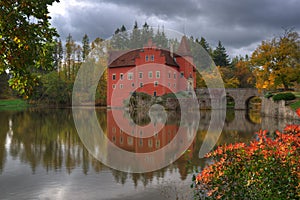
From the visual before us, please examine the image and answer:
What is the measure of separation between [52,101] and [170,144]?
52.7 meters

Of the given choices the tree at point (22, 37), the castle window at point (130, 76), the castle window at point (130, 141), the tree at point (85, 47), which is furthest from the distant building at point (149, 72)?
the tree at point (22, 37)

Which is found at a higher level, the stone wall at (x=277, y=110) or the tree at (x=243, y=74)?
the tree at (x=243, y=74)

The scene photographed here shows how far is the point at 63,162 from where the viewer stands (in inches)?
477

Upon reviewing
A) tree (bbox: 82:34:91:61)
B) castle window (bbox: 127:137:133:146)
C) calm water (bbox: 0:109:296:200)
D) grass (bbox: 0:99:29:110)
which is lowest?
calm water (bbox: 0:109:296:200)

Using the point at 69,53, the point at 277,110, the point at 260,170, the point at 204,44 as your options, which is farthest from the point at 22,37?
the point at 204,44

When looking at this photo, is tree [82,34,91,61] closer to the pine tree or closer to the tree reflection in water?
the pine tree

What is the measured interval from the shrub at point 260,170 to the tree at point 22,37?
12.9 feet

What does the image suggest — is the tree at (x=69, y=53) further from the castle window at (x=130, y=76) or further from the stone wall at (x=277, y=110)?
the stone wall at (x=277, y=110)

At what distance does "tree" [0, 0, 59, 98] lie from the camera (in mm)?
4875

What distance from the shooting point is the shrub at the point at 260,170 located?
452 centimetres

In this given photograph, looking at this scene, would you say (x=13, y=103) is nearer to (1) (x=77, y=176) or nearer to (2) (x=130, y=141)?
(2) (x=130, y=141)

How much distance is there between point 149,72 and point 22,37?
48.5m

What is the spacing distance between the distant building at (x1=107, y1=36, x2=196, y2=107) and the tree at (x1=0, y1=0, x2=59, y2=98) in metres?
45.0

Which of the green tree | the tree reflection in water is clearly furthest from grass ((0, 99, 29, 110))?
the tree reflection in water
